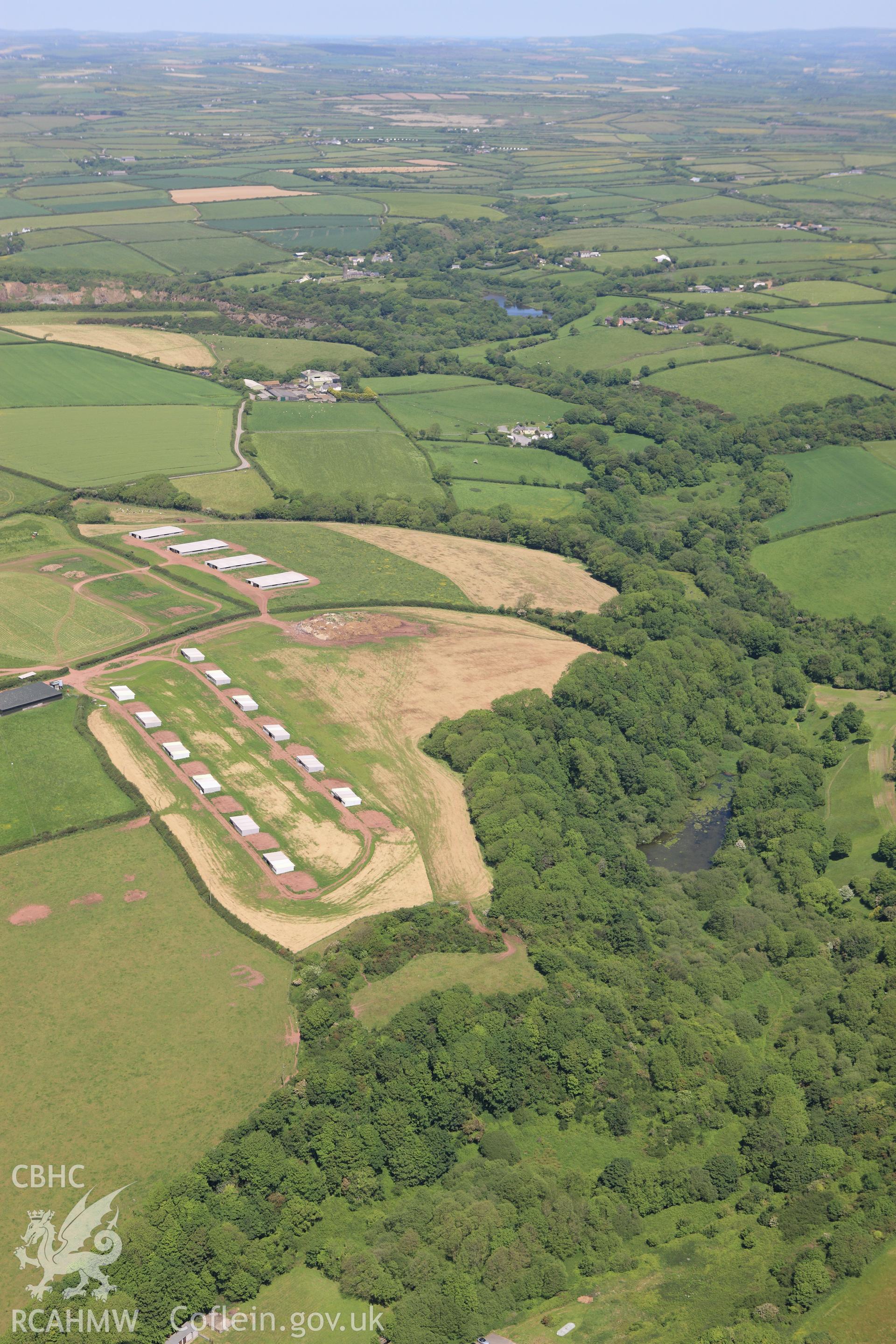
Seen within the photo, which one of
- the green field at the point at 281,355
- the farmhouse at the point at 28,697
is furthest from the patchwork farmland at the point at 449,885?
the green field at the point at 281,355

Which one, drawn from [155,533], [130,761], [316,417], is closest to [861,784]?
[130,761]

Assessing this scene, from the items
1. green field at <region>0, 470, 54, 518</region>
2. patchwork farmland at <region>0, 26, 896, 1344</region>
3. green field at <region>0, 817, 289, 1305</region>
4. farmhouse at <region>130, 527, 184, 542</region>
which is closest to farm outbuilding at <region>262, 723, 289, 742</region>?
patchwork farmland at <region>0, 26, 896, 1344</region>

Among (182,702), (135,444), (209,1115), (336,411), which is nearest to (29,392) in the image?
(135,444)

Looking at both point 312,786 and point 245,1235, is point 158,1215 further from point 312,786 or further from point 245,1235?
point 312,786

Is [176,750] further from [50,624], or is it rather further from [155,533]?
[155,533]

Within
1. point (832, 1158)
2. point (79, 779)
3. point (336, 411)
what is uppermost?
point (336, 411)

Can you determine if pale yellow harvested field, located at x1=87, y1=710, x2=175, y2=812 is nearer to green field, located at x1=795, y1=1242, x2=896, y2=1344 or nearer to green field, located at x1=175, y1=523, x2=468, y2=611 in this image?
green field, located at x1=175, y1=523, x2=468, y2=611

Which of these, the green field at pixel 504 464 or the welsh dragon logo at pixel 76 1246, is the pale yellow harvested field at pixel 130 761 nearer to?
the welsh dragon logo at pixel 76 1246
